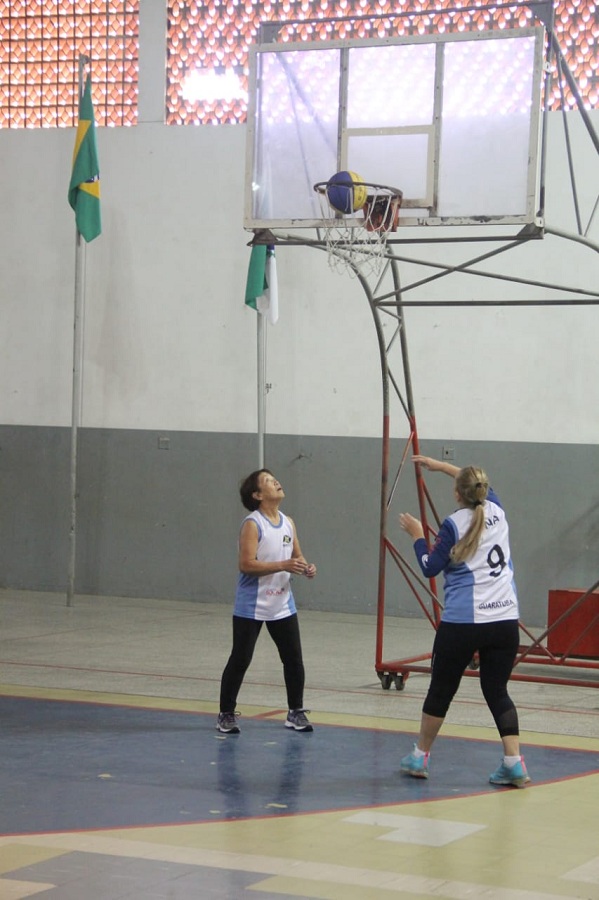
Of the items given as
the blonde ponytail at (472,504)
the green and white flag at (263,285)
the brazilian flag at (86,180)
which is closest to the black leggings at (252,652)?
the blonde ponytail at (472,504)

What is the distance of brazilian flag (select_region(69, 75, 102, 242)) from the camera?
15.6m

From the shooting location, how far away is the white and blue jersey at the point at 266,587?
862 cm

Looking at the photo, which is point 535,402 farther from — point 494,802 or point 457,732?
point 494,802

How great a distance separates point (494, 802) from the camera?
6957mm

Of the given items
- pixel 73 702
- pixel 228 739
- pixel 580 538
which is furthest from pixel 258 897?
pixel 580 538

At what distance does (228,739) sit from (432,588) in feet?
10.0

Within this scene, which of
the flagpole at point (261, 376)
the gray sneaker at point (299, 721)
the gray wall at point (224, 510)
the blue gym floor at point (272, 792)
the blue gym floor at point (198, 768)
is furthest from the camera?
the flagpole at point (261, 376)

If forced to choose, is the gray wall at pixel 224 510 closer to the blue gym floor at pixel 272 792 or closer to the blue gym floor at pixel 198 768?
the blue gym floor at pixel 272 792

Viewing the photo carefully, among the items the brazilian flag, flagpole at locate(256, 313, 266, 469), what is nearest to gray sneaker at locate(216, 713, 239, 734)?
flagpole at locate(256, 313, 266, 469)

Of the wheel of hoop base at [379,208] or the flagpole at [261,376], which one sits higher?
the wheel of hoop base at [379,208]

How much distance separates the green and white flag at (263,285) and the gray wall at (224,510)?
1.63 meters

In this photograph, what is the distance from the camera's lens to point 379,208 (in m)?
9.56

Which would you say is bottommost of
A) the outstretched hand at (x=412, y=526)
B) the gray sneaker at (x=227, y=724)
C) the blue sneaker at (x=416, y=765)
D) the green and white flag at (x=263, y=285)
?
the gray sneaker at (x=227, y=724)

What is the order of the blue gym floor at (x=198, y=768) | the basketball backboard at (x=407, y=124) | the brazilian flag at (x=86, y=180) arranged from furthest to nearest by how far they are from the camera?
the brazilian flag at (x=86, y=180), the basketball backboard at (x=407, y=124), the blue gym floor at (x=198, y=768)
